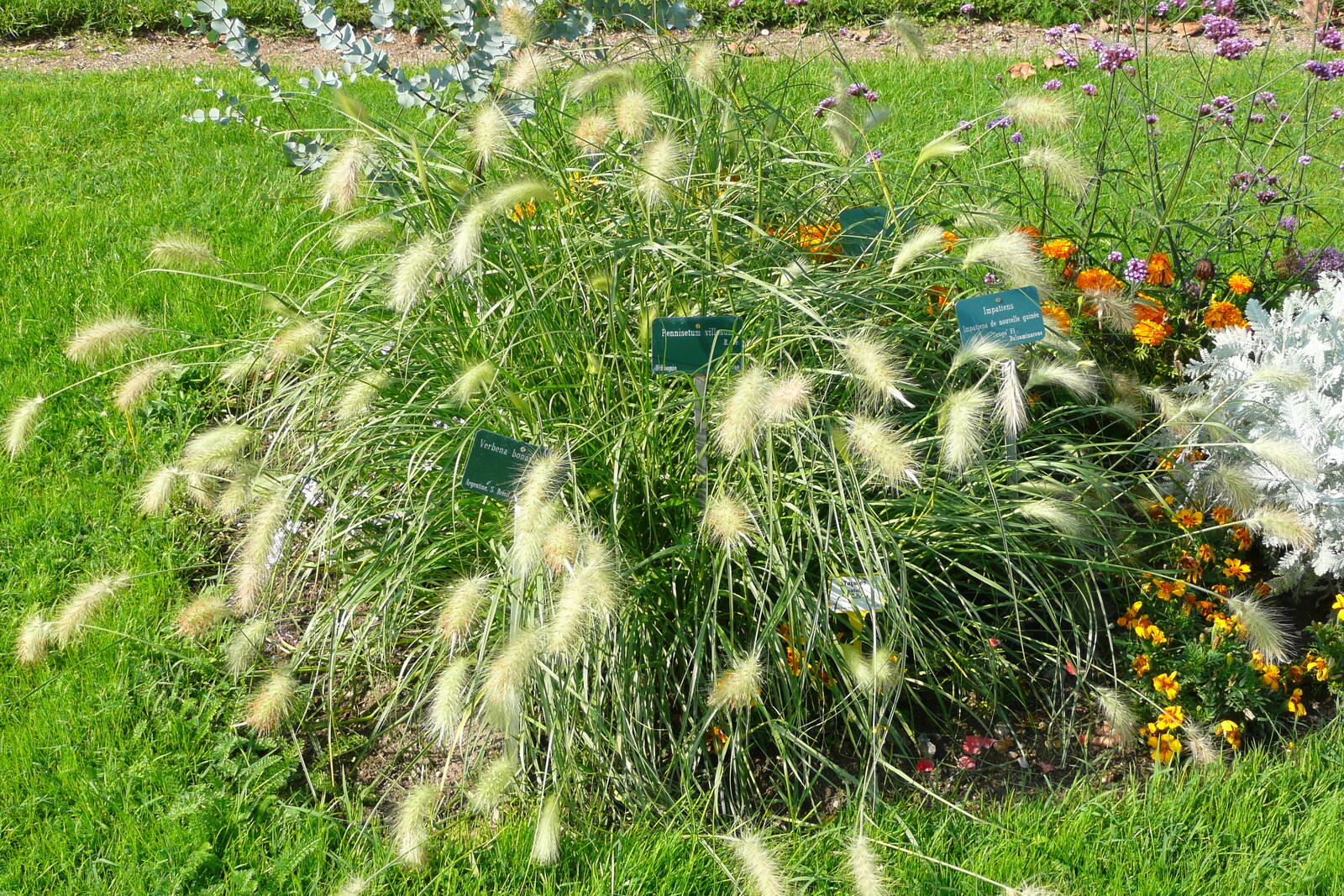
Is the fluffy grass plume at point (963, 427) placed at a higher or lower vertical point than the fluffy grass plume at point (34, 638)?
higher

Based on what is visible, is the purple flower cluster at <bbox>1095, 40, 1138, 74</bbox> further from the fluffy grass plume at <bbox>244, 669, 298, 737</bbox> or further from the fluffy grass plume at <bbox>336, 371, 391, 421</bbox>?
the fluffy grass plume at <bbox>244, 669, 298, 737</bbox>

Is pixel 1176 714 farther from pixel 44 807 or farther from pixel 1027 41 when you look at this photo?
pixel 1027 41

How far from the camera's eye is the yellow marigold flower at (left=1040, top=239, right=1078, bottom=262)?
3.21m

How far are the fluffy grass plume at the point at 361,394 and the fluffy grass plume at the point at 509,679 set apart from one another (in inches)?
26.9

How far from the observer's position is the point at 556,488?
2303 mm

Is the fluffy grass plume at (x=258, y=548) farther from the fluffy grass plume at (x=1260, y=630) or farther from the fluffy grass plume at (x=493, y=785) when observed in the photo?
the fluffy grass plume at (x=1260, y=630)

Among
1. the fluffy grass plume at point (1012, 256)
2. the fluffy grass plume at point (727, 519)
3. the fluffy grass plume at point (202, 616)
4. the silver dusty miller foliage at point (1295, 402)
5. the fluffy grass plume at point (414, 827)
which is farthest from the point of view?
the silver dusty miller foliage at point (1295, 402)

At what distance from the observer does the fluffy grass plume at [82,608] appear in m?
2.55

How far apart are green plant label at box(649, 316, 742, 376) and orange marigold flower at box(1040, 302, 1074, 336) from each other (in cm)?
101

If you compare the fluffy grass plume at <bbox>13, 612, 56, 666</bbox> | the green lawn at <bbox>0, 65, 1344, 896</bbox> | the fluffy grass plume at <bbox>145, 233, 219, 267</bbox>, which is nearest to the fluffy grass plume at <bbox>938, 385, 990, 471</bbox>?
the green lawn at <bbox>0, 65, 1344, 896</bbox>

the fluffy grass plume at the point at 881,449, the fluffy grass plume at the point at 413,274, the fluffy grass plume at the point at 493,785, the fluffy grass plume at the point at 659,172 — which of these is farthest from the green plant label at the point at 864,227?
the fluffy grass plume at the point at 493,785

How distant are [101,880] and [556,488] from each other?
116cm

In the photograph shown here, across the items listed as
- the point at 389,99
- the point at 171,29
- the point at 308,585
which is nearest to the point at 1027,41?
the point at 389,99

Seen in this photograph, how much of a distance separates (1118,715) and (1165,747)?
20 cm
